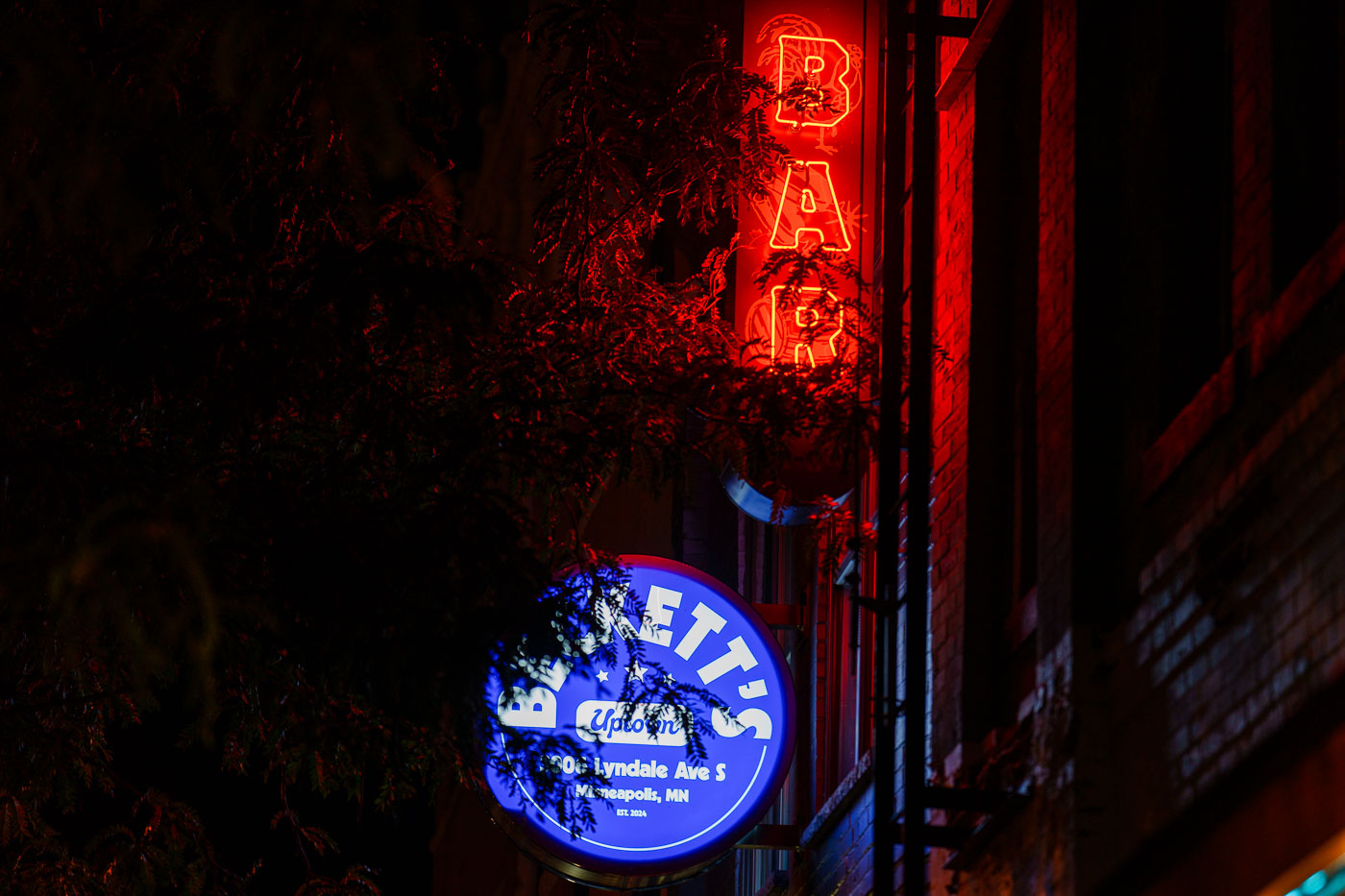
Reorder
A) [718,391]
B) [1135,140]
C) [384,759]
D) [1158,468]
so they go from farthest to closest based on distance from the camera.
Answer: [718,391] → [384,759] → [1135,140] → [1158,468]

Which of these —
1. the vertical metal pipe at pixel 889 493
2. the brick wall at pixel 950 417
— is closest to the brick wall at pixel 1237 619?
the vertical metal pipe at pixel 889 493

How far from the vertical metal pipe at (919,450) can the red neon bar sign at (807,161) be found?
191 centimetres

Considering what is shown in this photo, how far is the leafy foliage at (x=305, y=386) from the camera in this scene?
21.8 ft

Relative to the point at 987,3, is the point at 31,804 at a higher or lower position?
lower

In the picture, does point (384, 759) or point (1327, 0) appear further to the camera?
point (384, 759)

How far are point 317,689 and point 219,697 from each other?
37.1 inches

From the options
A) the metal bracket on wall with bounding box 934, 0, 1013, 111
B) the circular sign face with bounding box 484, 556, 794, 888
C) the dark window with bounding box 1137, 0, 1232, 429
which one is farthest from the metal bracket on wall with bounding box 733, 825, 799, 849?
the dark window with bounding box 1137, 0, 1232, 429

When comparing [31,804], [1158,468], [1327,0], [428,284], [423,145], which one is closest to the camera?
[1327,0]

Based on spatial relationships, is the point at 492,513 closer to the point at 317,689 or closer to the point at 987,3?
the point at 317,689

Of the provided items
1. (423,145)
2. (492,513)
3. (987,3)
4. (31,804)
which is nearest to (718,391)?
(492,513)

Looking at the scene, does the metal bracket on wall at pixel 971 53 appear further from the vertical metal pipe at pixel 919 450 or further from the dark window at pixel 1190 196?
the dark window at pixel 1190 196

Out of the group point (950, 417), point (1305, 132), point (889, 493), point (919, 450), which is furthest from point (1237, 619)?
point (950, 417)

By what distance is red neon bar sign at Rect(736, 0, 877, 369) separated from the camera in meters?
9.30

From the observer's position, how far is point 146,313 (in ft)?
22.3
